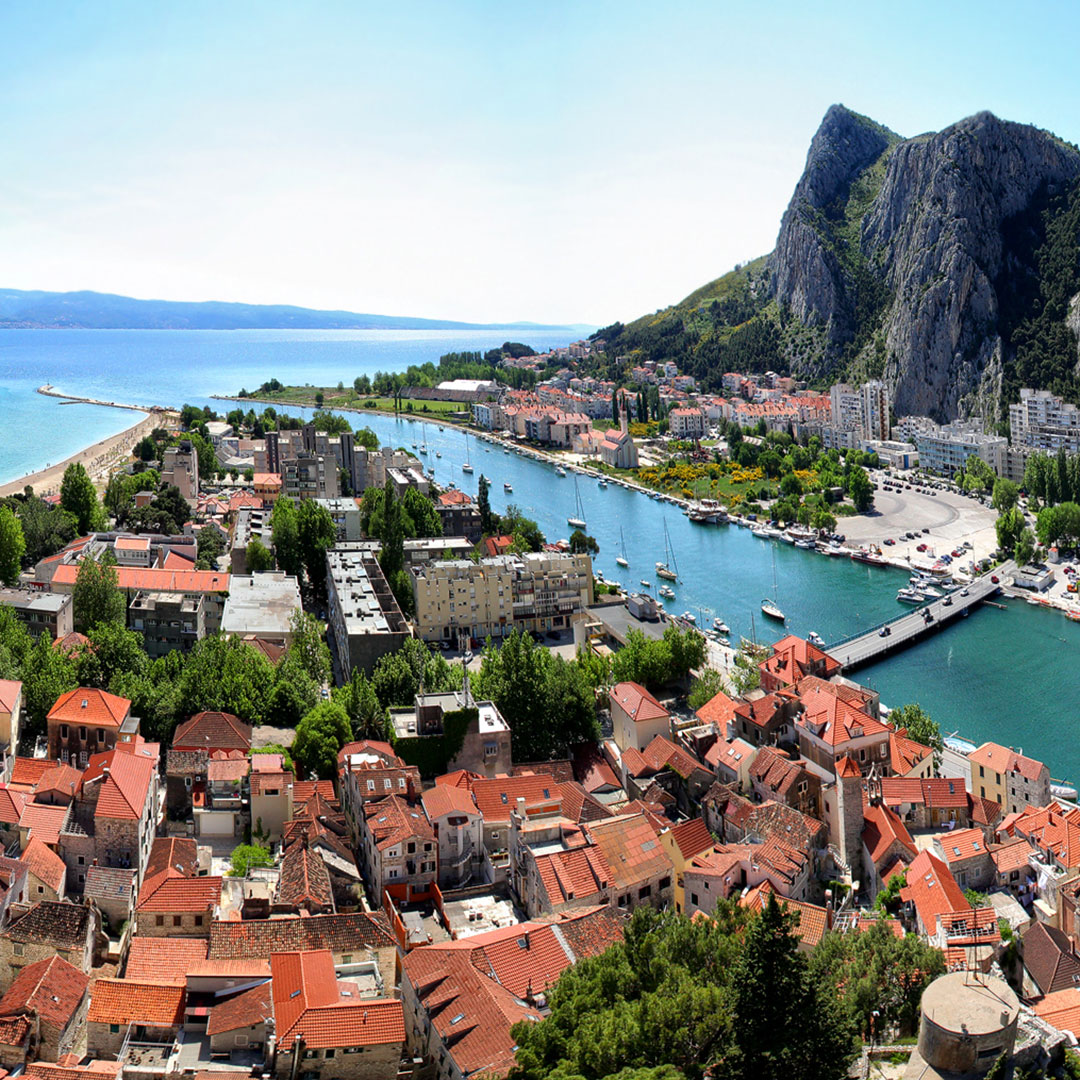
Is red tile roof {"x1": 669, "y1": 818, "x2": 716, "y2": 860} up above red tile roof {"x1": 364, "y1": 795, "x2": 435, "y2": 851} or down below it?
below

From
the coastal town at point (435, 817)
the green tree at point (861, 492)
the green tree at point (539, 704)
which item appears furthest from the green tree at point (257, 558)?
the green tree at point (861, 492)

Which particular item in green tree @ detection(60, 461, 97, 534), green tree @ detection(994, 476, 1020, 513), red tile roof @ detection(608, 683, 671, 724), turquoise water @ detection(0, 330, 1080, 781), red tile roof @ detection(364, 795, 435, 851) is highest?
green tree @ detection(60, 461, 97, 534)

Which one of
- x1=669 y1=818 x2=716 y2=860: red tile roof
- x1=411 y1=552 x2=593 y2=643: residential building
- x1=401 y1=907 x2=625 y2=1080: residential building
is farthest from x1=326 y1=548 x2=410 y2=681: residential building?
x1=401 y1=907 x2=625 y2=1080: residential building

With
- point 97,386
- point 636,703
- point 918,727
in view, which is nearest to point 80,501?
point 636,703

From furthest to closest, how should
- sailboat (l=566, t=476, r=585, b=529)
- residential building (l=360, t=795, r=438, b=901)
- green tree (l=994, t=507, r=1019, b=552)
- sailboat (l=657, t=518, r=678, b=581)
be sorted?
sailboat (l=566, t=476, r=585, b=529) < green tree (l=994, t=507, r=1019, b=552) < sailboat (l=657, t=518, r=678, b=581) < residential building (l=360, t=795, r=438, b=901)

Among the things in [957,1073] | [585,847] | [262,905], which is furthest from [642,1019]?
[262,905]

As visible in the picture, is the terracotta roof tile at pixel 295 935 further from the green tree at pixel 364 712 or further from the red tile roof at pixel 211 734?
the green tree at pixel 364 712

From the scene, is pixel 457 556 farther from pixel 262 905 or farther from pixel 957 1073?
pixel 957 1073

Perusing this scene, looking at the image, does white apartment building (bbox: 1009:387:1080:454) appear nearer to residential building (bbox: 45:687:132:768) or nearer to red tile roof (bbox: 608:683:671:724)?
red tile roof (bbox: 608:683:671:724)
